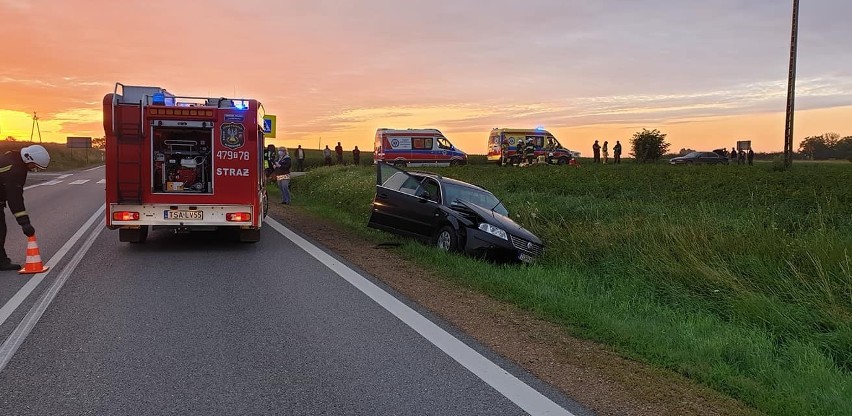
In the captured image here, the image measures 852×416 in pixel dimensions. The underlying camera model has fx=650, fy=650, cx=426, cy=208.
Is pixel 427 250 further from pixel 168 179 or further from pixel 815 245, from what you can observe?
pixel 815 245

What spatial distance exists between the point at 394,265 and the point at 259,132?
388cm

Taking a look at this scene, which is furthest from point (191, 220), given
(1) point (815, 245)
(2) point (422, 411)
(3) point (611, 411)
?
(1) point (815, 245)

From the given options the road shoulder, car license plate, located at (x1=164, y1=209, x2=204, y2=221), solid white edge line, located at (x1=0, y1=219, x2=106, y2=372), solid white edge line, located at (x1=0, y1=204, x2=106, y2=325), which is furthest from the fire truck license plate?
the road shoulder

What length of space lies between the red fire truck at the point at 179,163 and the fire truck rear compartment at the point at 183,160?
16 millimetres

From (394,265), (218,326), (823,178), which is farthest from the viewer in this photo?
(823,178)

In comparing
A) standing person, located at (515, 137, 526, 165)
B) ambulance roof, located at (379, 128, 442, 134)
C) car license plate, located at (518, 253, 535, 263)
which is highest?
ambulance roof, located at (379, 128, 442, 134)

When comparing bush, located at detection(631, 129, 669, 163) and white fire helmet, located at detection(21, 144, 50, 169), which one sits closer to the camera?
white fire helmet, located at detection(21, 144, 50, 169)

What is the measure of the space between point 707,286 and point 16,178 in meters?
9.59

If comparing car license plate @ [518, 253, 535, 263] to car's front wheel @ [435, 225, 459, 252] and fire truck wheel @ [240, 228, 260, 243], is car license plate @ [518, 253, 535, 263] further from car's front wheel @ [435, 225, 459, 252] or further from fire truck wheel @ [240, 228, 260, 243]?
fire truck wheel @ [240, 228, 260, 243]

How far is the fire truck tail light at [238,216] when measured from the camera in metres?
10.9

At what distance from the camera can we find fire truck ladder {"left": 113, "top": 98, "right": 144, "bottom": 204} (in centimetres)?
1038

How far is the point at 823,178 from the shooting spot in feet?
73.6

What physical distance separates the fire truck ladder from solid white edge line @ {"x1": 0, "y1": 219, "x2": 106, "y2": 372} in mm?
1175

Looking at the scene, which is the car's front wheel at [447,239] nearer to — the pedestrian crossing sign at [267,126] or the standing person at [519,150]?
the pedestrian crossing sign at [267,126]
